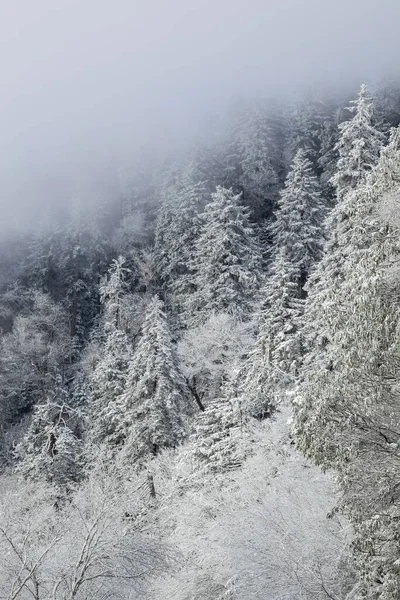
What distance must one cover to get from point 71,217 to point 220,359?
37355 millimetres

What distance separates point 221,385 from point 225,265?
9.01 meters

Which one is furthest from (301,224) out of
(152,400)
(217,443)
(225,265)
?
(217,443)

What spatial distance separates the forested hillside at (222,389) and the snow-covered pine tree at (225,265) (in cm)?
17

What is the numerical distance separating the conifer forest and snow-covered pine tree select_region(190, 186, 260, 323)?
0.18m

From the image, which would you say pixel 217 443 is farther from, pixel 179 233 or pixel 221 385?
pixel 179 233

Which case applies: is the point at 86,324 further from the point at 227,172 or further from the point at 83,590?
the point at 83,590

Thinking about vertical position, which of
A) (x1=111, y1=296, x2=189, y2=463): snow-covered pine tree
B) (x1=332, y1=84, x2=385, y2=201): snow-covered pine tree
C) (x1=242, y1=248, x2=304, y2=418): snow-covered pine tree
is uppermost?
(x1=332, y1=84, x2=385, y2=201): snow-covered pine tree

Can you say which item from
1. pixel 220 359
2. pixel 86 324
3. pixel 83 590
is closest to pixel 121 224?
pixel 86 324

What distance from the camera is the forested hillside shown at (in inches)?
412

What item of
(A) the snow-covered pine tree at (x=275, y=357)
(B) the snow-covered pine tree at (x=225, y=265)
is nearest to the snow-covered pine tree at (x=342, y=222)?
(A) the snow-covered pine tree at (x=275, y=357)

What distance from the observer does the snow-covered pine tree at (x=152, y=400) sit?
94.7 feet

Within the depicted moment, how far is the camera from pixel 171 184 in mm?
57656

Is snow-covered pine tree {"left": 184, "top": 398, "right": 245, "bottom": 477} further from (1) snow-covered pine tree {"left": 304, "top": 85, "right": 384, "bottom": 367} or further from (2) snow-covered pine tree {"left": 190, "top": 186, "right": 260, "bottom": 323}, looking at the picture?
(2) snow-covered pine tree {"left": 190, "top": 186, "right": 260, "bottom": 323}

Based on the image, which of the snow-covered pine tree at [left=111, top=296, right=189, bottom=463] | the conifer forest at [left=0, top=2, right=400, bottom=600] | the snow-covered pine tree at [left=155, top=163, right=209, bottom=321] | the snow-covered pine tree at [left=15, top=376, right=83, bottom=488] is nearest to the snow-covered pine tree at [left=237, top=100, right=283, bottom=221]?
the conifer forest at [left=0, top=2, right=400, bottom=600]
